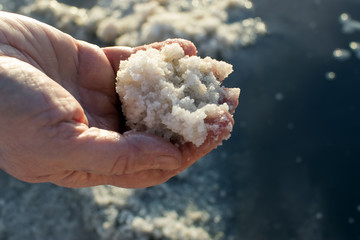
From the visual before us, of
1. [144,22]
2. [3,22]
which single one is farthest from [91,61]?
[144,22]

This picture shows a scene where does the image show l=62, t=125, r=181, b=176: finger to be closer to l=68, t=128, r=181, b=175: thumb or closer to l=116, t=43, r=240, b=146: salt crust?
l=68, t=128, r=181, b=175: thumb

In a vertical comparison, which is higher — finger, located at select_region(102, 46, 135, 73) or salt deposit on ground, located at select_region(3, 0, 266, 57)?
finger, located at select_region(102, 46, 135, 73)

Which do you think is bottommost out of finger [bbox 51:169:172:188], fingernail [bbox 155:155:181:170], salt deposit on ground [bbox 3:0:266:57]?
salt deposit on ground [bbox 3:0:266:57]

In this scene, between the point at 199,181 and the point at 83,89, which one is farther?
the point at 199,181

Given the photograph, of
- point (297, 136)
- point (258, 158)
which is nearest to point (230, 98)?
point (258, 158)

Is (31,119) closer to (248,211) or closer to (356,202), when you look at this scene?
(248,211)

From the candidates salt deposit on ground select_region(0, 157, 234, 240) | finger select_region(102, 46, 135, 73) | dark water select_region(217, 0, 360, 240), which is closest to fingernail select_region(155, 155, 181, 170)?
finger select_region(102, 46, 135, 73)

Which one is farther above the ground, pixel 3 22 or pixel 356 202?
pixel 3 22
